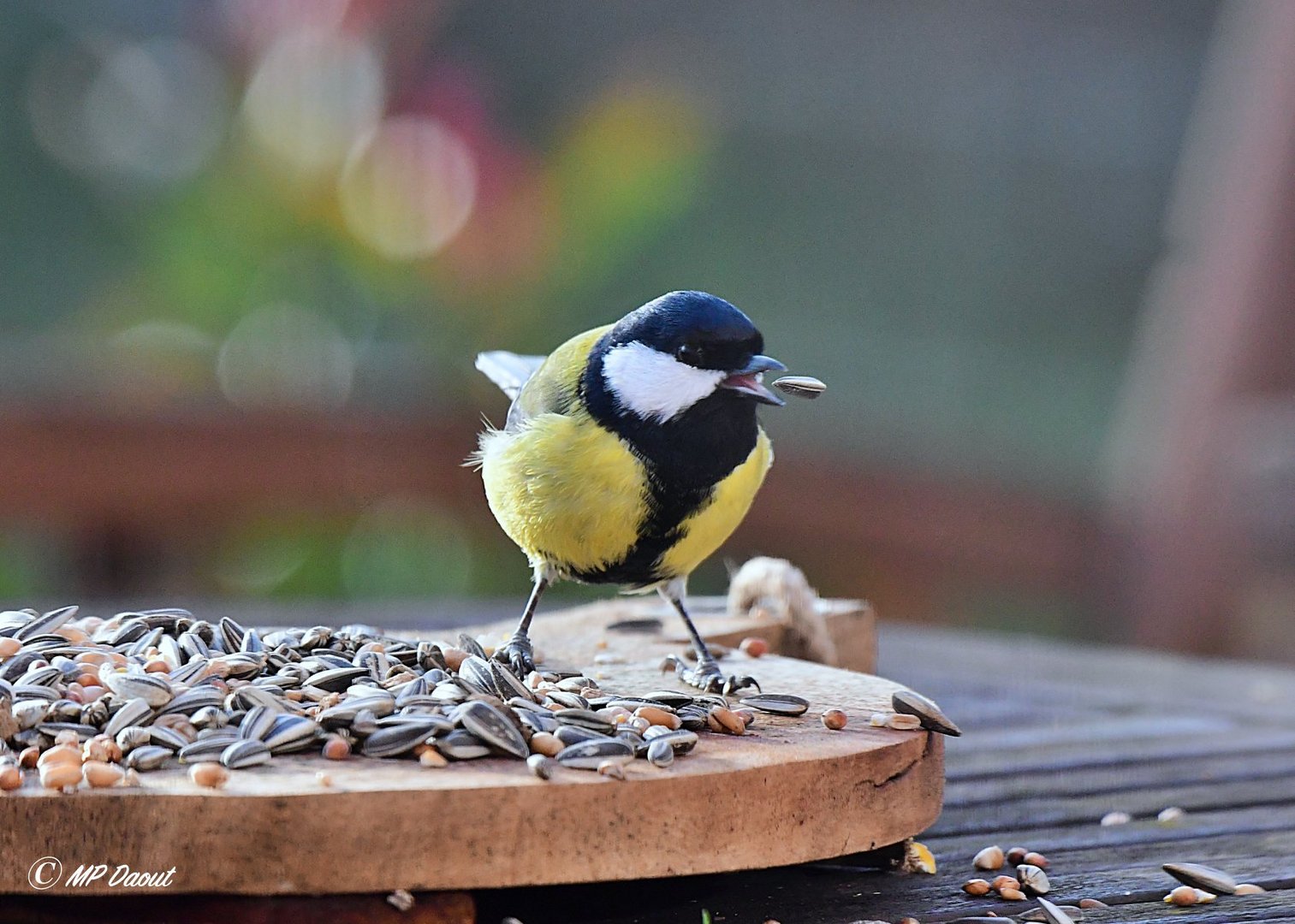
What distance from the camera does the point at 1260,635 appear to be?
16.8 ft

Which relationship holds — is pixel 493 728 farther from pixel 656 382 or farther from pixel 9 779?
pixel 656 382

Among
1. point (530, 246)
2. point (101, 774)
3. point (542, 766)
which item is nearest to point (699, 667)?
point (542, 766)

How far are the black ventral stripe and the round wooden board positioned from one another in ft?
1.60

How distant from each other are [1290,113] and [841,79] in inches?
66.0

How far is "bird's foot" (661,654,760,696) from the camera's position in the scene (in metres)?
1.91

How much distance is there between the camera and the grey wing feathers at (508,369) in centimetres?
265

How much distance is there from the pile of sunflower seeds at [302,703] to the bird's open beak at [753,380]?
0.42 metres

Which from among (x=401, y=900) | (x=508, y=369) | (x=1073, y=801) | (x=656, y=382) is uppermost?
(x=656, y=382)

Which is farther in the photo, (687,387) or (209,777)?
(687,387)

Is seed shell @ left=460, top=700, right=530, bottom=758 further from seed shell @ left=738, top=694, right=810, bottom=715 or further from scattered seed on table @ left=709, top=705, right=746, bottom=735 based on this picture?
seed shell @ left=738, top=694, right=810, bottom=715

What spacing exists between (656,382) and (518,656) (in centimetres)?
44

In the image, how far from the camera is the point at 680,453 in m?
2.02

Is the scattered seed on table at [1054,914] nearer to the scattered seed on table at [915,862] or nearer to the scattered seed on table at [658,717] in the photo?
the scattered seed on table at [915,862]

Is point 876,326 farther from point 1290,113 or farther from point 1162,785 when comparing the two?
point 1162,785
